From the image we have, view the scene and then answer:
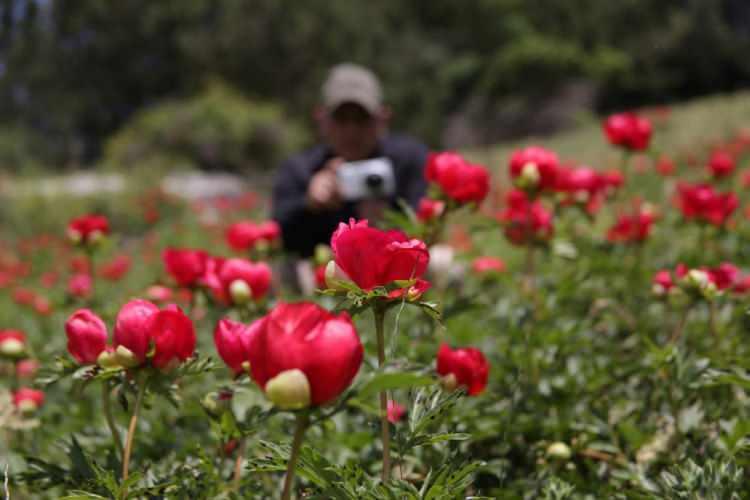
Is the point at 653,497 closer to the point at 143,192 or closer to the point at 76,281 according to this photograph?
the point at 76,281

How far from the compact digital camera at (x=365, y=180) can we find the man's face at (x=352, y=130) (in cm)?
88

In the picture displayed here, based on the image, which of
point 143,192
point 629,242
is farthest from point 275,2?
point 629,242

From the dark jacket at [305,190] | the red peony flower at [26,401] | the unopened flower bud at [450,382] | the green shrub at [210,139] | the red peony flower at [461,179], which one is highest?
the red peony flower at [461,179]

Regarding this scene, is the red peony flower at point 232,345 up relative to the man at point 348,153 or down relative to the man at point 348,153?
up

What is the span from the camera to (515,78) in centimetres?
2200

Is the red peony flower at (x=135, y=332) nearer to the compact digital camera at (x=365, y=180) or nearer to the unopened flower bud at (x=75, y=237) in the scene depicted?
the unopened flower bud at (x=75, y=237)

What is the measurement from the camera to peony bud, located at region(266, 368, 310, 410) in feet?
1.57

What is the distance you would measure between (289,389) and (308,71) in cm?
2105

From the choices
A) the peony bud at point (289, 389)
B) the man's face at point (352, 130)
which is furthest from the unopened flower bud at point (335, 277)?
the man's face at point (352, 130)

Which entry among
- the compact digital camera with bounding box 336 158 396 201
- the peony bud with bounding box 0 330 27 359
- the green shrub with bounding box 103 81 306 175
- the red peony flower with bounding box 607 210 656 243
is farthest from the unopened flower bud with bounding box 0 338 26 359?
the green shrub with bounding box 103 81 306 175

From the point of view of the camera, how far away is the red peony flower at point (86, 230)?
1.58 m

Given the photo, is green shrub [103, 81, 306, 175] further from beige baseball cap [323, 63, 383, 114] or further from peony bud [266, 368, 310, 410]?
peony bud [266, 368, 310, 410]

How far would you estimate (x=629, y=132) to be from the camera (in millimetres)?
1717

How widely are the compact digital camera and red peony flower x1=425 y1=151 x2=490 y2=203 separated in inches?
27.1
